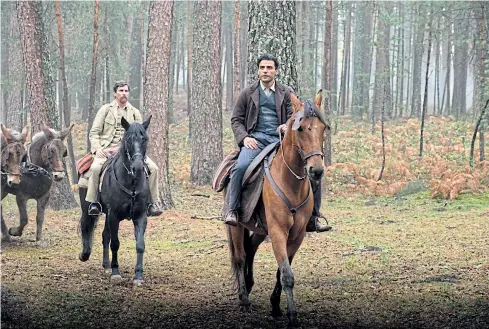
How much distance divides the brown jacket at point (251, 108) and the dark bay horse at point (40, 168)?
4408mm

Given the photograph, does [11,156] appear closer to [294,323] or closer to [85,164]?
[85,164]

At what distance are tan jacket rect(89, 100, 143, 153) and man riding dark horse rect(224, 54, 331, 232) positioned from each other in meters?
2.44

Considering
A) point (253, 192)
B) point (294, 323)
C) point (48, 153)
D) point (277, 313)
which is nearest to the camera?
point (294, 323)

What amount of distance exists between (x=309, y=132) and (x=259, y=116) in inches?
65.8

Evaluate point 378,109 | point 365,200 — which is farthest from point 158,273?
point 378,109

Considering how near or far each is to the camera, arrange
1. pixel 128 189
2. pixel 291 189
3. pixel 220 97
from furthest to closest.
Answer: pixel 220 97 → pixel 128 189 → pixel 291 189

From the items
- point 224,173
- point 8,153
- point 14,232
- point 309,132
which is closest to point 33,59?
point 8,153

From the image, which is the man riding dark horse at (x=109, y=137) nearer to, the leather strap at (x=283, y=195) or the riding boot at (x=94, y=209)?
the riding boot at (x=94, y=209)

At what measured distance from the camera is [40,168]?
11359 millimetres

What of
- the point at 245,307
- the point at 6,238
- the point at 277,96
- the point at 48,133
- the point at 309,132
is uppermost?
the point at 277,96

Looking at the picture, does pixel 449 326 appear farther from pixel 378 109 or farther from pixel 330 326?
pixel 378 109

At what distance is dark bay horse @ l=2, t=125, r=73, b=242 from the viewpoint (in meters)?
11.2

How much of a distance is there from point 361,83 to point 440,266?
104ft

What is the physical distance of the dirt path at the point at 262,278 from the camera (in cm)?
687
